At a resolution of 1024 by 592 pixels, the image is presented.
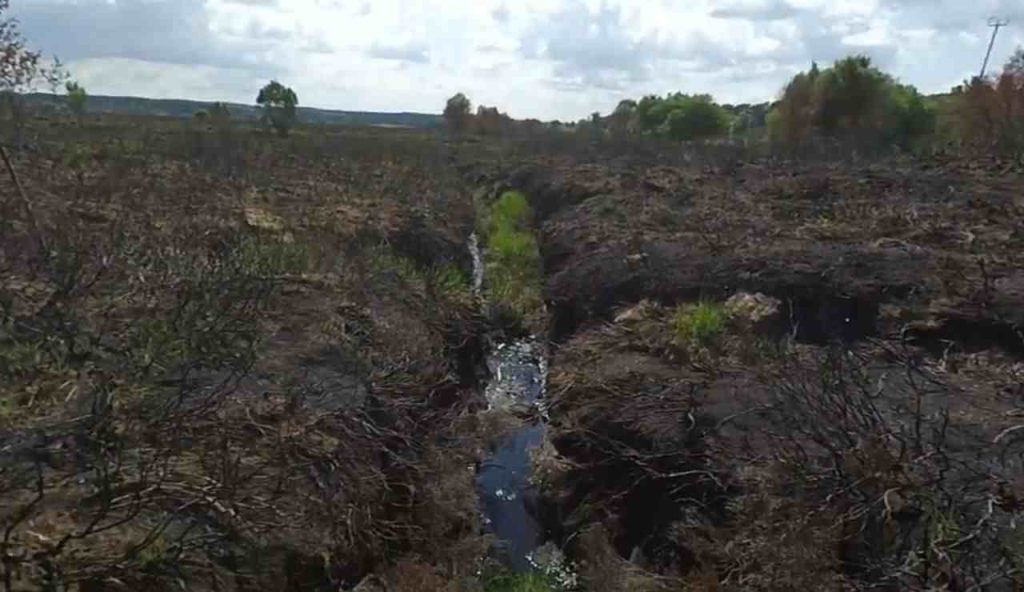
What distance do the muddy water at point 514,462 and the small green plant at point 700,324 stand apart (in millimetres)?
2624

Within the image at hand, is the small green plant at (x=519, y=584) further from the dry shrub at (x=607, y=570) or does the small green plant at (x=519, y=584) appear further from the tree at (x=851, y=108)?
the tree at (x=851, y=108)

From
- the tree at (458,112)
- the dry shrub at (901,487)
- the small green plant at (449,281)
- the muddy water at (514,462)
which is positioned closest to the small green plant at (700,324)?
the muddy water at (514,462)

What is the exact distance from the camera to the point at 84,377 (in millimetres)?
9031

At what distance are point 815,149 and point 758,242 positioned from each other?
91.4 ft

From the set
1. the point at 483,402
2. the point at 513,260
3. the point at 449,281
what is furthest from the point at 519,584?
the point at 513,260

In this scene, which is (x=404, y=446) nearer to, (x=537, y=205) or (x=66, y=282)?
(x=66, y=282)

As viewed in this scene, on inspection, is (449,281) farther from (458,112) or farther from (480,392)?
(458,112)

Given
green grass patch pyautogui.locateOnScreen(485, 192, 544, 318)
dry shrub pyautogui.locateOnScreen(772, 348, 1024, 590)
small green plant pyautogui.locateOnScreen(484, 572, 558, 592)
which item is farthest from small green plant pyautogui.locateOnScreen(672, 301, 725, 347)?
green grass patch pyautogui.locateOnScreen(485, 192, 544, 318)

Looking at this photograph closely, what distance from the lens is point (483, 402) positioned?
1443cm

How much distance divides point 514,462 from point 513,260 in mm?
11521

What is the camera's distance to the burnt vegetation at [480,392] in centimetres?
691

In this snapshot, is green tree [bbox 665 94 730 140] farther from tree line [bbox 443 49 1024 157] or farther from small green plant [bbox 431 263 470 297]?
small green plant [bbox 431 263 470 297]

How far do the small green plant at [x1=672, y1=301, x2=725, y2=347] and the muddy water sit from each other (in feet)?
8.61

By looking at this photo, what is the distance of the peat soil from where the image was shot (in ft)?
22.9
